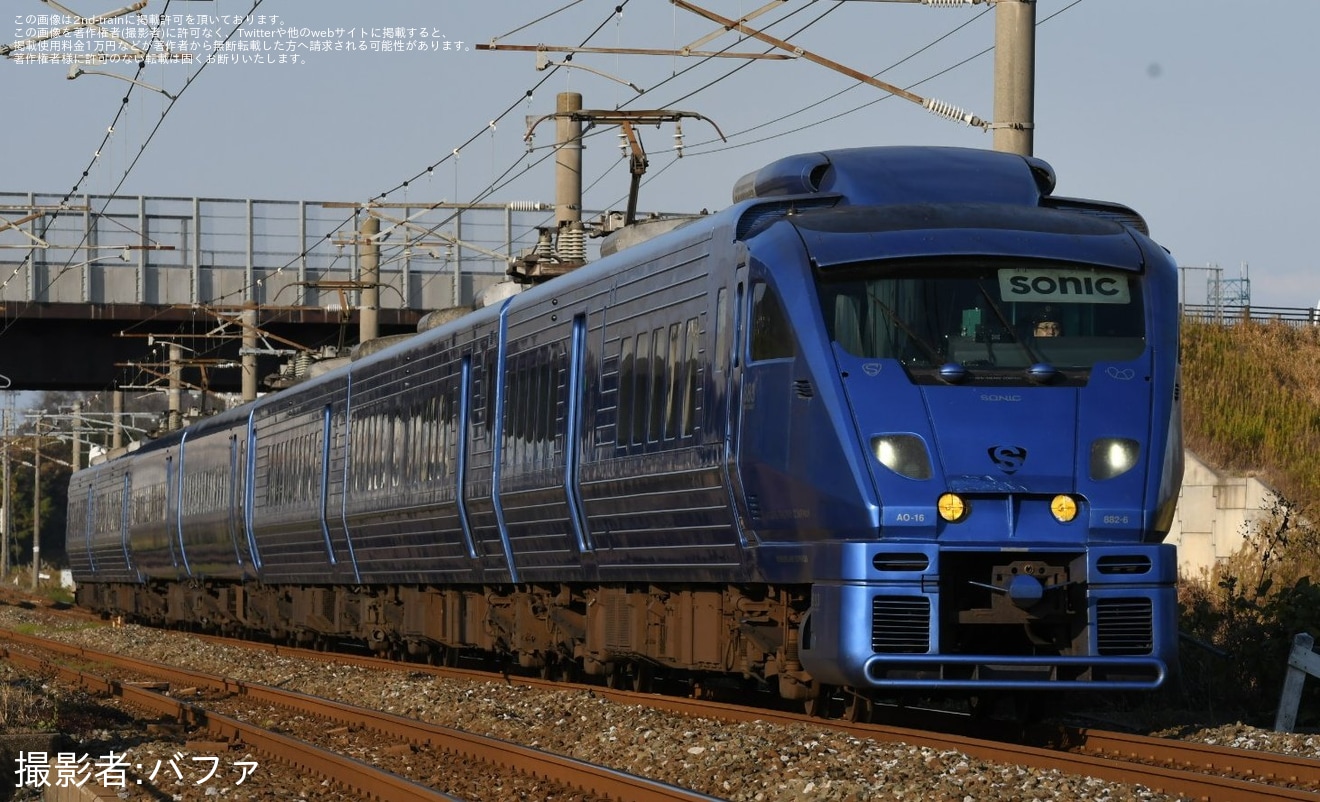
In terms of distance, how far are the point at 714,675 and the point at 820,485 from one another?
444 cm

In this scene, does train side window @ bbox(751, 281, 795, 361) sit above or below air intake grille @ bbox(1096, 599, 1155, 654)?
above

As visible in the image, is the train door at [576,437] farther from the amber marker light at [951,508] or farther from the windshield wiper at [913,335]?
the amber marker light at [951,508]

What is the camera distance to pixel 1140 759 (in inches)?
418

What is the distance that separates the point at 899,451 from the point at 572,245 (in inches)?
451

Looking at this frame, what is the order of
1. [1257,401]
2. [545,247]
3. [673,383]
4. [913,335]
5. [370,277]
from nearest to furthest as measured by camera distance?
[913,335] → [673,383] → [545,247] → [1257,401] → [370,277]

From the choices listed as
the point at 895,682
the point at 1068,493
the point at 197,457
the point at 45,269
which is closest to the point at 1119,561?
the point at 1068,493

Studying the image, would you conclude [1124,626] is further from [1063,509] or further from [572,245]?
[572,245]

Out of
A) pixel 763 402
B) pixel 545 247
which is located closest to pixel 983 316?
pixel 763 402

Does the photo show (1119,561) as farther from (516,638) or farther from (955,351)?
(516,638)

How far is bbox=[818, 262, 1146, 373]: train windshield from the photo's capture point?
1071 centimetres

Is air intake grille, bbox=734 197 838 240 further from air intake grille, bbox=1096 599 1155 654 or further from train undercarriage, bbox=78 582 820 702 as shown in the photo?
air intake grille, bbox=1096 599 1155 654

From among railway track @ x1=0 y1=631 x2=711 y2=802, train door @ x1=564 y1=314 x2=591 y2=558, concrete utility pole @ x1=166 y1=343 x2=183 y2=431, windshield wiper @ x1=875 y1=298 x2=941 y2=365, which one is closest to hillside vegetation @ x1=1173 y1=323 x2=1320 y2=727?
windshield wiper @ x1=875 y1=298 x2=941 y2=365

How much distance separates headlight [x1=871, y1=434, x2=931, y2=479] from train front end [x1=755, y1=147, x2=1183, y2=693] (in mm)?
10

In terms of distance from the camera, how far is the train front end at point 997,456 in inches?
406
